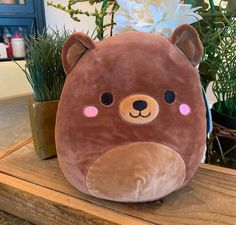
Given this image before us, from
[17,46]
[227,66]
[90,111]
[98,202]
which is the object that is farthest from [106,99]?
[17,46]

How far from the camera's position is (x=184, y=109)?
1.03ft

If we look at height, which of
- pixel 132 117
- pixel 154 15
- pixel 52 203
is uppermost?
pixel 154 15

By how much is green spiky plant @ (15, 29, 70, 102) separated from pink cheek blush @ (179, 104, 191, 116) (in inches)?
7.8

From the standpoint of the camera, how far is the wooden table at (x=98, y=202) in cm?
33

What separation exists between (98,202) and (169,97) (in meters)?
0.16

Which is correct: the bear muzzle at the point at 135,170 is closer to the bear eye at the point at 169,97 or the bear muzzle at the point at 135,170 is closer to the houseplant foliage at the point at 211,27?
the bear eye at the point at 169,97

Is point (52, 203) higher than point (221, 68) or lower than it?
lower

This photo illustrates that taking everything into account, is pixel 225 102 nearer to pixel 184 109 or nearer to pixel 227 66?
pixel 227 66

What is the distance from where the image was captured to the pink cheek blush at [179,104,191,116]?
0.31 metres

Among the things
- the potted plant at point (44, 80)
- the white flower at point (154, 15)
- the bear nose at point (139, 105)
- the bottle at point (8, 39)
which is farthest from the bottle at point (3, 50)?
the bear nose at point (139, 105)

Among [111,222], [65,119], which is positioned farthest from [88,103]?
[111,222]

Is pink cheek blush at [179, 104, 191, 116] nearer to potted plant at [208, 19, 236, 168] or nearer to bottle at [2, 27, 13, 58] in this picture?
potted plant at [208, 19, 236, 168]

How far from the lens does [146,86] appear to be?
30 cm

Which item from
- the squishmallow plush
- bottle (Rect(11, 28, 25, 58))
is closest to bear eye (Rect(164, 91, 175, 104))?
the squishmallow plush
